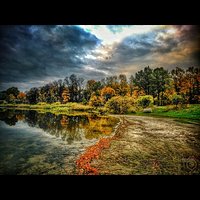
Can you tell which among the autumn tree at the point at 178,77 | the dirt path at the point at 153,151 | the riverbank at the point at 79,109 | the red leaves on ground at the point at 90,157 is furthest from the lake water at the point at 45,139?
the autumn tree at the point at 178,77

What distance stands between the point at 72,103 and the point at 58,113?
2.73 ft

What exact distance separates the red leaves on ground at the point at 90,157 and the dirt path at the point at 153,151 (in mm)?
145

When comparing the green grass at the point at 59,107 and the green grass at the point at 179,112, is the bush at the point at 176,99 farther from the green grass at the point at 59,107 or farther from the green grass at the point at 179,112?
the green grass at the point at 59,107

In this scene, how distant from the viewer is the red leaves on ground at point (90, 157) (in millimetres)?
4543

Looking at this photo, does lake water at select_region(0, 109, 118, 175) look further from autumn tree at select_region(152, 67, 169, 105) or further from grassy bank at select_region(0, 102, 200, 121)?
autumn tree at select_region(152, 67, 169, 105)

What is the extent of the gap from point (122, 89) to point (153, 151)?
4.16m

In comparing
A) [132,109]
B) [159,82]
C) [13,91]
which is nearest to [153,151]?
[159,82]

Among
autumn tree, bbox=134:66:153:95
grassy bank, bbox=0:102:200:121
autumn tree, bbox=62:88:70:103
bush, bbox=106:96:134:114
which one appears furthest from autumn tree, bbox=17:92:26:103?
autumn tree, bbox=134:66:153:95

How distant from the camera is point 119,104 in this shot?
31.6 feet

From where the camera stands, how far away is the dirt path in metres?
4.77

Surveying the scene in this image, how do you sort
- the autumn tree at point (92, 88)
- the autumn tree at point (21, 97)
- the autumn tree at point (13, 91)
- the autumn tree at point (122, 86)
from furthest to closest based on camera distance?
the autumn tree at point (92, 88)
the autumn tree at point (122, 86)
the autumn tree at point (21, 97)
the autumn tree at point (13, 91)

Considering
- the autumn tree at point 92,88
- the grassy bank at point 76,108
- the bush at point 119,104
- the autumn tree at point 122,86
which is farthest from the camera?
the bush at point 119,104

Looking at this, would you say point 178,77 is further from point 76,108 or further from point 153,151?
point 76,108

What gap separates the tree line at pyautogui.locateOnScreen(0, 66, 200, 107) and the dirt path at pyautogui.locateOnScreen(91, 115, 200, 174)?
1.51 meters
